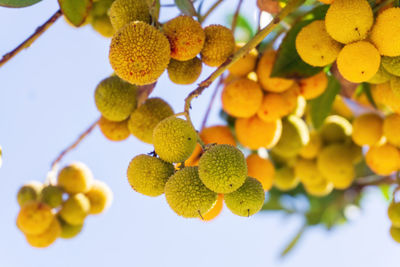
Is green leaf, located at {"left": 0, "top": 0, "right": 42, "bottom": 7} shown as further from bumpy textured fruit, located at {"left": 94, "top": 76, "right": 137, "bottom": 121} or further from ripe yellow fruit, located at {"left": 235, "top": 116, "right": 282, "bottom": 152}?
ripe yellow fruit, located at {"left": 235, "top": 116, "right": 282, "bottom": 152}

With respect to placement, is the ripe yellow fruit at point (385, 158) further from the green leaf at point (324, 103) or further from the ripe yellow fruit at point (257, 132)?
the ripe yellow fruit at point (257, 132)

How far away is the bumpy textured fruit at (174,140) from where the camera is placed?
0.92m

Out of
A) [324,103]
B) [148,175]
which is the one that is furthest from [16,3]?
[324,103]

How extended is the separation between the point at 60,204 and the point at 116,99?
0.54 meters

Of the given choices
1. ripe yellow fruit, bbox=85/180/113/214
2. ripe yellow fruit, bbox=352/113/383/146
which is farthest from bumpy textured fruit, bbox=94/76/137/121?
ripe yellow fruit, bbox=352/113/383/146

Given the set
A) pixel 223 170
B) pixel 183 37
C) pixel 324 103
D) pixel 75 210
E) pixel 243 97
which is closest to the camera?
pixel 223 170

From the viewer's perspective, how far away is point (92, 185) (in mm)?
1649

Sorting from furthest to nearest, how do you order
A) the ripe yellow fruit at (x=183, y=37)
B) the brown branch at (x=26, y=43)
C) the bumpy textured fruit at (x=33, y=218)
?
1. the bumpy textured fruit at (x=33, y=218)
2. the brown branch at (x=26, y=43)
3. the ripe yellow fruit at (x=183, y=37)

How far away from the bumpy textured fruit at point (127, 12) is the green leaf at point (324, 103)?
584mm

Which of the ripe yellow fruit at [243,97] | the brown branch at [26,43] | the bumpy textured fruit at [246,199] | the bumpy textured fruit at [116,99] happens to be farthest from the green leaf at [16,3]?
the bumpy textured fruit at [246,199]

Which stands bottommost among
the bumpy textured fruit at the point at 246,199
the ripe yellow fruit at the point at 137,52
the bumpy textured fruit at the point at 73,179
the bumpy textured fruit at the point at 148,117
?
the bumpy textured fruit at the point at 73,179

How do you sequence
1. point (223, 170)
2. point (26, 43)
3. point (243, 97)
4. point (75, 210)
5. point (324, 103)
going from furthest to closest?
point (75, 210) → point (324, 103) → point (243, 97) → point (26, 43) → point (223, 170)

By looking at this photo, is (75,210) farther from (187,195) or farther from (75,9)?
(187,195)

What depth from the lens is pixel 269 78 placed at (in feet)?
4.13
